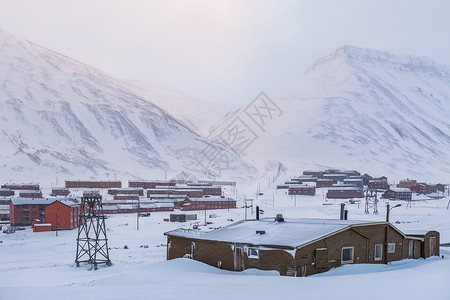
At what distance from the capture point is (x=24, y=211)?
235 ft

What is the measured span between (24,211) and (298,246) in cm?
6569

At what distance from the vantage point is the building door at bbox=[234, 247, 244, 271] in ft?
68.4

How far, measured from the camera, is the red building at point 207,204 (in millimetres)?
97000

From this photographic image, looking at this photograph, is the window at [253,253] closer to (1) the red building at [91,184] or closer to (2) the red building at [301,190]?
(2) the red building at [301,190]

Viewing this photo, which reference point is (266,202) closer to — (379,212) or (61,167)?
(379,212)

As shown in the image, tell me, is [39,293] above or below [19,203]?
above

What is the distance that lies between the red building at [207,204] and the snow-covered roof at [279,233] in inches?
2746

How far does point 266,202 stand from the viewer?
107250 millimetres

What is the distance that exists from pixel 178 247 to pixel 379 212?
7201cm

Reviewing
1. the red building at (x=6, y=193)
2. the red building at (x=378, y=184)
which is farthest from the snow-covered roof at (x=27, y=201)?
the red building at (x=378, y=184)

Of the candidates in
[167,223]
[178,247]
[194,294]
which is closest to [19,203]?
[167,223]

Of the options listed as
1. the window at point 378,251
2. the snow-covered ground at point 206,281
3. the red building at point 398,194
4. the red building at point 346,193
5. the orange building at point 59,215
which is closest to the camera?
the snow-covered ground at point 206,281

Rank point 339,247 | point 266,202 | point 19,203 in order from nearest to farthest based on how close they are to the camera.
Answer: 1. point 339,247
2. point 19,203
3. point 266,202

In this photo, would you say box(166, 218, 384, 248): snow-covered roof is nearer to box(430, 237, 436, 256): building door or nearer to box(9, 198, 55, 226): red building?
box(430, 237, 436, 256): building door
